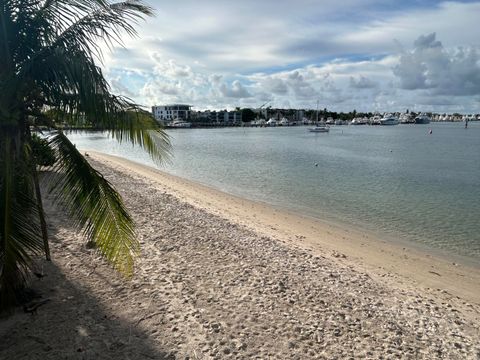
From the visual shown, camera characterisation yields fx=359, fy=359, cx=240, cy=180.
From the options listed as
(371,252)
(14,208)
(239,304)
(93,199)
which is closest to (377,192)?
(371,252)

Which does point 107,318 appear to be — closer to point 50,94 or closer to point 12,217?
point 12,217

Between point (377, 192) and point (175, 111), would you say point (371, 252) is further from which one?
point (175, 111)

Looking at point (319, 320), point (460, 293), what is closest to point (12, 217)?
point (319, 320)

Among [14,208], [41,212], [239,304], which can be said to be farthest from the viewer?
[239,304]

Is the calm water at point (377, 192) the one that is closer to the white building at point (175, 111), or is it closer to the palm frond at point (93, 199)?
the palm frond at point (93, 199)

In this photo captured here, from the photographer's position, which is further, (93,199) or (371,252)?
(371,252)

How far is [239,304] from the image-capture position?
6.04 meters

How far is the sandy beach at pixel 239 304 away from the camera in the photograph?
4.91 meters

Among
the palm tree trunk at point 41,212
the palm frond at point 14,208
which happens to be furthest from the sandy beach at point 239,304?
the palm frond at point 14,208

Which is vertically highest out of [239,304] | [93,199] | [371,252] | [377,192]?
[93,199]

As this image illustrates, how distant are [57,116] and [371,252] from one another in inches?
372

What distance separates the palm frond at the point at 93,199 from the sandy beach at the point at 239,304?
112cm

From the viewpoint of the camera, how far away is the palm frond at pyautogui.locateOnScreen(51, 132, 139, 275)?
4.90 meters

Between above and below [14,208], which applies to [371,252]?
below
